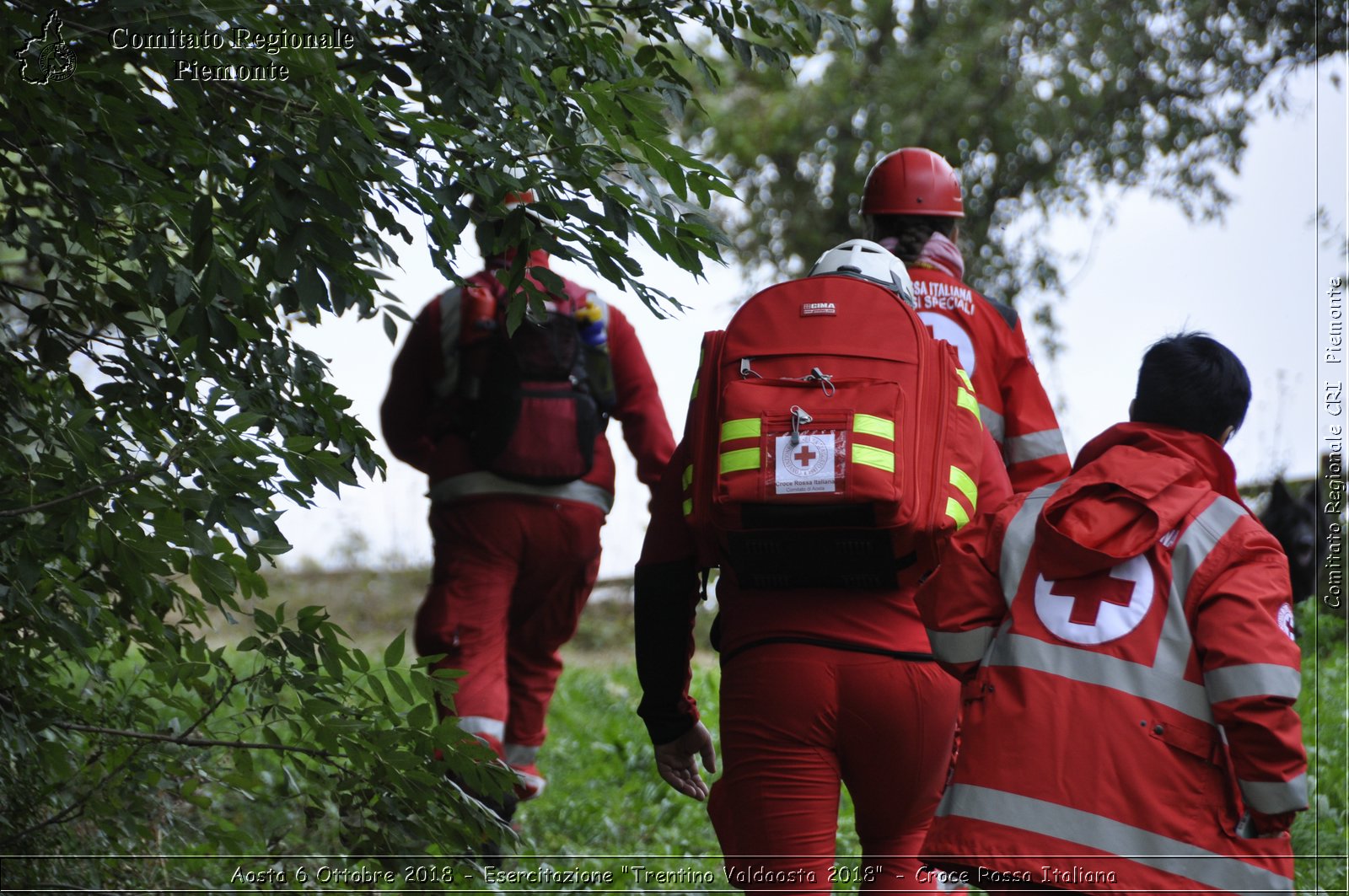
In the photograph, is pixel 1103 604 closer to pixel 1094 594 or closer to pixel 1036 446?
pixel 1094 594

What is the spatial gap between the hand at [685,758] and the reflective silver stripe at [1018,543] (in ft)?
2.48

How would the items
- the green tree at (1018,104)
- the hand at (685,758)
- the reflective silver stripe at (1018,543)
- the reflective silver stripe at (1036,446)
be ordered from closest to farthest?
1. the reflective silver stripe at (1018,543)
2. the hand at (685,758)
3. the reflective silver stripe at (1036,446)
4. the green tree at (1018,104)

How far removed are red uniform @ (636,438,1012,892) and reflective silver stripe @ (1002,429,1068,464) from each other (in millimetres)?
1318

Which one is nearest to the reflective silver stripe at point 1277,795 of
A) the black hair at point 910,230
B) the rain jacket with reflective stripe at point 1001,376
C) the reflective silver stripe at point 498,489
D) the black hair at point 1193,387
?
the black hair at point 1193,387

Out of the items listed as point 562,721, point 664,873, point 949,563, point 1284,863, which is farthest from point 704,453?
point 562,721

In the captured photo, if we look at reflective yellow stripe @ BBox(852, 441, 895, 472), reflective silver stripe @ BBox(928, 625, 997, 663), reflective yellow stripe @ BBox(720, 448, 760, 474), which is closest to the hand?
reflective silver stripe @ BBox(928, 625, 997, 663)

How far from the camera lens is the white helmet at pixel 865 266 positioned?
2.89 metres

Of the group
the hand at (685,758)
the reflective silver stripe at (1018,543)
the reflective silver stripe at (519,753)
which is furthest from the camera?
the reflective silver stripe at (519,753)

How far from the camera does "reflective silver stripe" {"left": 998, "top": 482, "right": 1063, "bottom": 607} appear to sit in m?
2.67

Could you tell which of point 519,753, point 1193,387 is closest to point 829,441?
point 1193,387

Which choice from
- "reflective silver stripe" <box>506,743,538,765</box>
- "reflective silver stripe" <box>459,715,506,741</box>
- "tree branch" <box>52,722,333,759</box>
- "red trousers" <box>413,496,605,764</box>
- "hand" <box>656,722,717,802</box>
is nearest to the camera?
"tree branch" <box>52,722,333,759</box>

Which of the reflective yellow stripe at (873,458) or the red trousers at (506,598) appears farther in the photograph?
the red trousers at (506,598)

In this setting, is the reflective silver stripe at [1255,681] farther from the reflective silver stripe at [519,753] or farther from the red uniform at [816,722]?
the reflective silver stripe at [519,753]

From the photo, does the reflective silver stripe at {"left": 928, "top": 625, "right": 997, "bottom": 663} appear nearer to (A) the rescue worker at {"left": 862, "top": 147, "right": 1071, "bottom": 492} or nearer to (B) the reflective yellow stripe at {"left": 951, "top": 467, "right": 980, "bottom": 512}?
(B) the reflective yellow stripe at {"left": 951, "top": 467, "right": 980, "bottom": 512}
